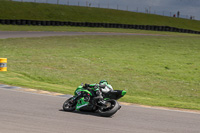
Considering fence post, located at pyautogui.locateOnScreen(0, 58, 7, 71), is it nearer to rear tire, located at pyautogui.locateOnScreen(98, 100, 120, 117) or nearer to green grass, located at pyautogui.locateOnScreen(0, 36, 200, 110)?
green grass, located at pyautogui.locateOnScreen(0, 36, 200, 110)

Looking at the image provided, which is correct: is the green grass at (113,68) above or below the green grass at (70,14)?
below

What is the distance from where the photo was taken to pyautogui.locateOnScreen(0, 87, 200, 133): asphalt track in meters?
7.49

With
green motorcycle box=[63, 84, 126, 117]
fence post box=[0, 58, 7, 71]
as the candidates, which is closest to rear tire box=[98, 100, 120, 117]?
green motorcycle box=[63, 84, 126, 117]

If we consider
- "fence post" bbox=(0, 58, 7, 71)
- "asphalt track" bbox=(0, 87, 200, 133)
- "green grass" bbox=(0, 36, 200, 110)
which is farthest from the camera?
"fence post" bbox=(0, 58, 7, 71)

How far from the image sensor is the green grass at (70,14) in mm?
57491

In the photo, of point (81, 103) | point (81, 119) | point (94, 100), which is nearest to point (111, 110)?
point (94, 100)

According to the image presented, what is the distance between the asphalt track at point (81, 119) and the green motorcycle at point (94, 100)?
18 centimetres

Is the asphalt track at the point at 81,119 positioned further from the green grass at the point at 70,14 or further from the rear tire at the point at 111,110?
the green grass at the point at 70,14

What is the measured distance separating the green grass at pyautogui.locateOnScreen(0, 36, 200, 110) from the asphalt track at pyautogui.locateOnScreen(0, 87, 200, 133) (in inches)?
67.8

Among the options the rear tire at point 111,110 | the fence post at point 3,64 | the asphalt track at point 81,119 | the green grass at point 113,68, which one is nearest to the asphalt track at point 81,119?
the asphalt track at point 81,119

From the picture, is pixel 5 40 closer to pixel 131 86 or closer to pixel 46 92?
pixel 131 86

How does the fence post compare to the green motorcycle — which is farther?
the fence post

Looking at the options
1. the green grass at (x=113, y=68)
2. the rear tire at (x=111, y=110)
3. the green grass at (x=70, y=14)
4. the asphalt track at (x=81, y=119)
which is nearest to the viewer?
the asphalt track at (x=81, y=119)

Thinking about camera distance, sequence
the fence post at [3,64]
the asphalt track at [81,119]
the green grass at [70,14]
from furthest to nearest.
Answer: the green grass at [70,14]
the fence post at [3,64]
the asphalt track at [81,119]
